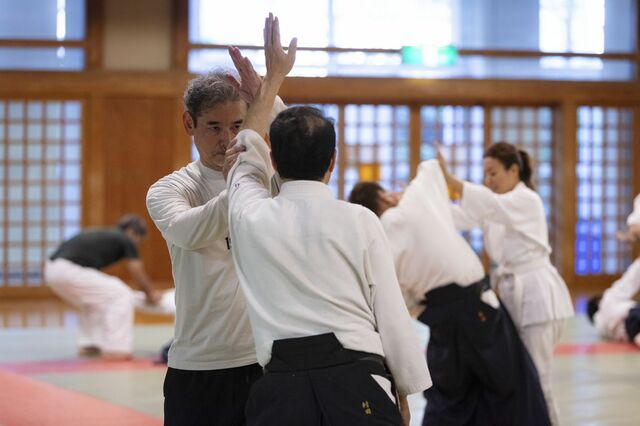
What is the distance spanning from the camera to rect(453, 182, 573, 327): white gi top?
4414mm

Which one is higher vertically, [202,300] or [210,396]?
[202,300]

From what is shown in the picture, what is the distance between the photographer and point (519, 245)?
458 centimetres

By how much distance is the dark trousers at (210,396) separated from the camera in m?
2.46

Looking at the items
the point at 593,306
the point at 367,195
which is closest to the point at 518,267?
the point at 367,195

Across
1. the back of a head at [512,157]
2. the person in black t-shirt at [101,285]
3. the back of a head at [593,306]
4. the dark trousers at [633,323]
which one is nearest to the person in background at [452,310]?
the back of a head at [512,157]

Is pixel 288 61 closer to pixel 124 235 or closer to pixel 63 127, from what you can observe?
pixel 124 235

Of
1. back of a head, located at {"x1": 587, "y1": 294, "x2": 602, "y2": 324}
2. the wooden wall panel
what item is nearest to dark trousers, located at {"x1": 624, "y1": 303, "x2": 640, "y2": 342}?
back of a head, located at {"x1": 587, "y1": 294, "x2": 602, "y2": 324}

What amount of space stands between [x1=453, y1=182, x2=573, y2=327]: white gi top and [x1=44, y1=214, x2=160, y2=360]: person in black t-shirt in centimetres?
358

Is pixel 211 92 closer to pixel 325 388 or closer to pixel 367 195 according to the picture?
pixel 325 388

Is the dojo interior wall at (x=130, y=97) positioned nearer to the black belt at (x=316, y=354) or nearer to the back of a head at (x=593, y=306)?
the back of a head at (x=593, y=306)

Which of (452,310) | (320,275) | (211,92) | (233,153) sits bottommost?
(452,310)

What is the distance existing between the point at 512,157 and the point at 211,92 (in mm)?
2548

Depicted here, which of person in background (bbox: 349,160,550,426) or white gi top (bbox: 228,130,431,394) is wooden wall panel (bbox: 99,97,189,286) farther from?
white gi top (bbox: 228,130,431,394)

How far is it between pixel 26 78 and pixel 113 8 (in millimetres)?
1299
